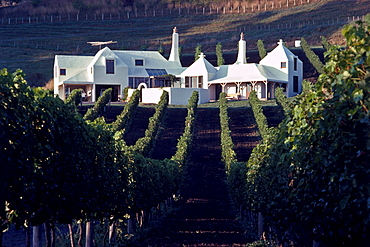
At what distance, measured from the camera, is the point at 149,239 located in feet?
73.3

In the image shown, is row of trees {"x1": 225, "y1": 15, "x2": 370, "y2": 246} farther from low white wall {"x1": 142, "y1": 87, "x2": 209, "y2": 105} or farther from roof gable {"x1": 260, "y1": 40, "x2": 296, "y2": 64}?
roof gable {"x1": 260, "y1": 40, "x2": 296, "y2": 64}

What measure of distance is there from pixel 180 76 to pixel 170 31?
117ft

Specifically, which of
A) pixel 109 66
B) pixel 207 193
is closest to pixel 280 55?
pixel 109 66

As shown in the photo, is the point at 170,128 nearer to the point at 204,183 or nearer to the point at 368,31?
the point at 204,183

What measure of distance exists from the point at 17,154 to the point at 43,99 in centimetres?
161

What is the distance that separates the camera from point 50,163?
1273 cm

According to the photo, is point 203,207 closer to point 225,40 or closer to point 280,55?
point 280,55

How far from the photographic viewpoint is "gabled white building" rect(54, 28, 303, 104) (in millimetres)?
63188

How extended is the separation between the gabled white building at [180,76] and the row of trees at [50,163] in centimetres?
4516

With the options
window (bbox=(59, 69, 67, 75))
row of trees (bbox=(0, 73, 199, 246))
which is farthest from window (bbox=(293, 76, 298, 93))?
row of trees (bbox=(0, 73, 199, 246))

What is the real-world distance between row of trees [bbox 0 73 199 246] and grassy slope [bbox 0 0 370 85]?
215ft

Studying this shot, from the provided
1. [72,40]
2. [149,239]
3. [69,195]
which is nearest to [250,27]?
[72,40]

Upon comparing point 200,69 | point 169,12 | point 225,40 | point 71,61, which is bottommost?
point 200,69

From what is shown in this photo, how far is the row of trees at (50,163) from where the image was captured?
36.4 feet
